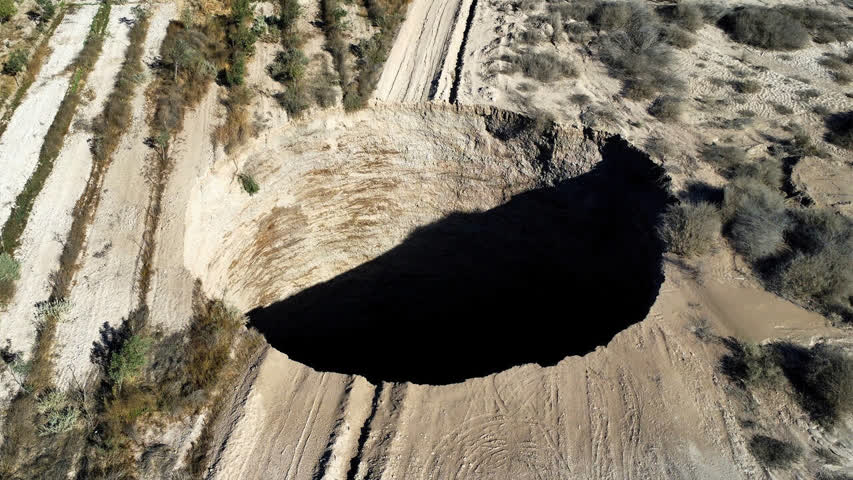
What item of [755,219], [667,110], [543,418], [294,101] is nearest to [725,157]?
[667,110]

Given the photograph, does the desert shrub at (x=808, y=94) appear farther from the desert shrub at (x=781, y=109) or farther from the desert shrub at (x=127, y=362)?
the desert shrub at (x=127, y=362)

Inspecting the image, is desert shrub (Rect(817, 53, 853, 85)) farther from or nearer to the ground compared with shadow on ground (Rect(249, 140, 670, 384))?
farther from the ground

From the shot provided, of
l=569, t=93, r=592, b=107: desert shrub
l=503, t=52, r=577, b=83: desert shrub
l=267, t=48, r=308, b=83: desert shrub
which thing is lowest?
l=267, t=48, r=308, b=83: desert shrub

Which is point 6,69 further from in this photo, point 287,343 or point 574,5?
point 574,5

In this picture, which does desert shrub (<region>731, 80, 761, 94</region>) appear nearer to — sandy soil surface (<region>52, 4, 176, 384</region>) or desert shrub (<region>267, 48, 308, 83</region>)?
desert shrub (<region>267, 48, 308, 83</region>)

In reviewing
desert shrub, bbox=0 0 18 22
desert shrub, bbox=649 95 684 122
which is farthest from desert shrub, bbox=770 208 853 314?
desert shrub, bbox=0 0 18 22

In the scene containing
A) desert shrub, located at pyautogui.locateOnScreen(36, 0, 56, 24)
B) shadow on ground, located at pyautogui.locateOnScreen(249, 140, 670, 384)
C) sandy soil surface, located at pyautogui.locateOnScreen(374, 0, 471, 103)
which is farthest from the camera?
desert shrub, located at pyautogui.locateOnScreen(36, 0, 56, 24)

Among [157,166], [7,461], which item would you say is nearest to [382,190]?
[157,166]

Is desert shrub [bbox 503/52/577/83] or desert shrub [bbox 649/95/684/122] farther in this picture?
desert shrub [bbox 503/52/577/83]
